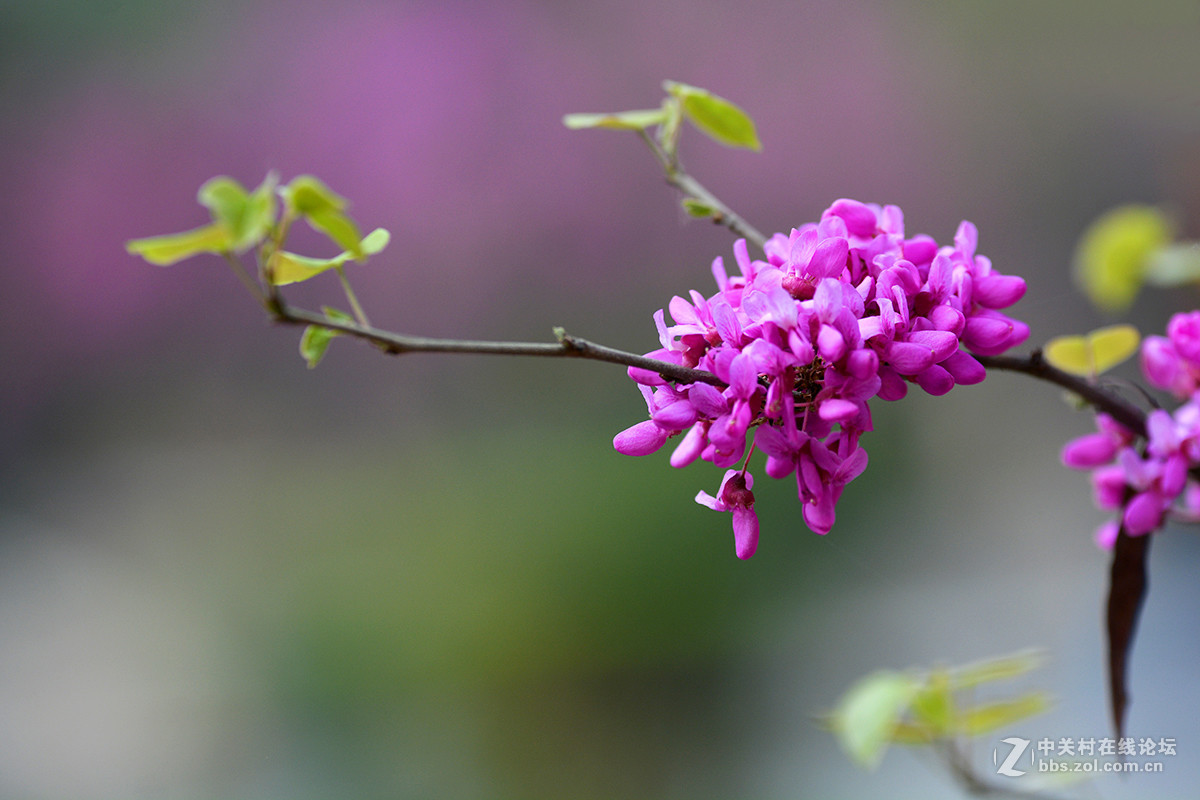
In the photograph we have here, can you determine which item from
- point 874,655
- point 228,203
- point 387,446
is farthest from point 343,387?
point 228,203

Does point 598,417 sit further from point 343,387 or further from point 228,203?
point 228,203

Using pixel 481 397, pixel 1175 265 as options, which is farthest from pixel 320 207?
pixel 481 397

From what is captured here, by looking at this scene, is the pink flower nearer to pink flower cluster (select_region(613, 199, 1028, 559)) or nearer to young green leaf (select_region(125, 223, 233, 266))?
pink flower cluster (select_region(613, 199, 1028, 559))

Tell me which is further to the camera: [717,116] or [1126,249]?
[1126,249]

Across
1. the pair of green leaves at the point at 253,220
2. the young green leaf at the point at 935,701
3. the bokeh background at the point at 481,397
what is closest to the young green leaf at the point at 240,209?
the pair of green leaves at the point at 253,220

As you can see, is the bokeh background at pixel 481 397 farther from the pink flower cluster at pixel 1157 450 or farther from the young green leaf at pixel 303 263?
the young green leaf at pixel 303 263

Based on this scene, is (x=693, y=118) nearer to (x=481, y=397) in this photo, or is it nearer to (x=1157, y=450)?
(x=1157, y=450)

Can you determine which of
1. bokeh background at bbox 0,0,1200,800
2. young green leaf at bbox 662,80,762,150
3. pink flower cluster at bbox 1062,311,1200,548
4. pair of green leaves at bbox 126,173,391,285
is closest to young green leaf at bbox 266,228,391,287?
pair of green leaves at bbox 126,173,391,285
